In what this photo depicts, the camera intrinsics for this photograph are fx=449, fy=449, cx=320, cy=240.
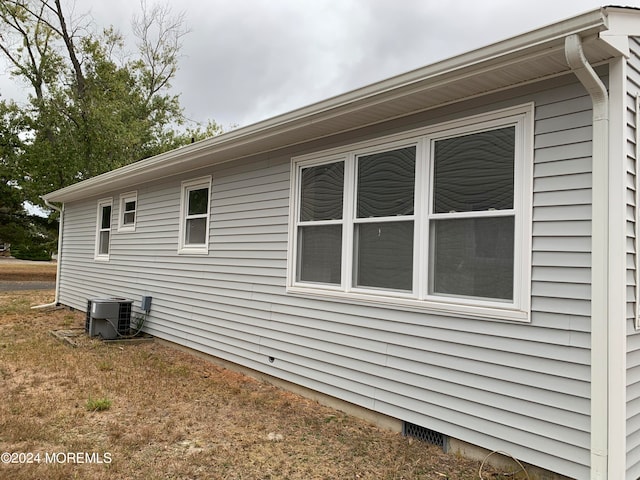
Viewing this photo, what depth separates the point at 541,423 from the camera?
114 inches

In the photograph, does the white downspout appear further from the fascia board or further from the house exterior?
the fascia board

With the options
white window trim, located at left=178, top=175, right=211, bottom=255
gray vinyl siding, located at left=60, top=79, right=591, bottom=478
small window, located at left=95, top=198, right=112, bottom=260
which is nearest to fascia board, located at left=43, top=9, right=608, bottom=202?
white window trim, located at left=178, top=175, right=211, bottom=255

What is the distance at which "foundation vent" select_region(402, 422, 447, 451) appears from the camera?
3.47 m

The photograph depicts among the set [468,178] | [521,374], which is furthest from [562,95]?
[521,374]

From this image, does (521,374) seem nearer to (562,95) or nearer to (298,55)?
(562,95)

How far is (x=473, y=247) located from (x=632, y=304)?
1.03 meters

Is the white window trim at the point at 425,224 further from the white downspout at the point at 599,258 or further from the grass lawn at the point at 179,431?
the grass lawn at the point at 179,431

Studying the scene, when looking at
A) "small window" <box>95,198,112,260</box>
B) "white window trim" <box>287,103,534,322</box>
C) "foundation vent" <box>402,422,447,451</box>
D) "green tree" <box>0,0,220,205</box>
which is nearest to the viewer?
"white window trim" <box>287,103,534,322</box>

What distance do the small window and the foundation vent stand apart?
25.8 feet

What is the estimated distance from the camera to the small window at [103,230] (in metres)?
9.58

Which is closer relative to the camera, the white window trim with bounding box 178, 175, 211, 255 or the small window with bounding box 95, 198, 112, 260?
the white window trim with bounding box 178, 175, 211, 255

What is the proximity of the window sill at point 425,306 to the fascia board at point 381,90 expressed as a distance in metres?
1.62

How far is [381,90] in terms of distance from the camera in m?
3.52

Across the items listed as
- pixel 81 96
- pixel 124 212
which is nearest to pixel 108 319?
pixel 124 212
